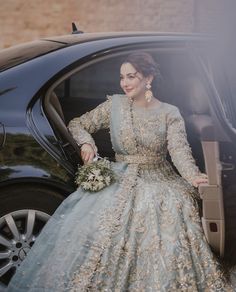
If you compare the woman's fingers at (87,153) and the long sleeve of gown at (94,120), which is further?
the long sleeve of gown at (94,120)

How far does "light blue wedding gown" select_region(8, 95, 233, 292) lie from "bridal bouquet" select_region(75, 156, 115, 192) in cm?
4

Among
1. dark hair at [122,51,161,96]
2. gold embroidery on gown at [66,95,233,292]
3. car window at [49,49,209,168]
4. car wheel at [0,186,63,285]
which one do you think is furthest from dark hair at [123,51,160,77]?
car wheel at [0,186,63,285]

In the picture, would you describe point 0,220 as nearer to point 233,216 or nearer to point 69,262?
point 69,262

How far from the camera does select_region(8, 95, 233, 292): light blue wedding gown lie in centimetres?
355

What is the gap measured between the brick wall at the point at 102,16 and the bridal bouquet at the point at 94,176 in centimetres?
960

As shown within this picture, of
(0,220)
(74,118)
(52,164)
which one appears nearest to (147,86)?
(74,118)

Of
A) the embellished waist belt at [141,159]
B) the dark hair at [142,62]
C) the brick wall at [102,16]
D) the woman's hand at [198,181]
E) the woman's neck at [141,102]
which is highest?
the brick wall at [102,16]

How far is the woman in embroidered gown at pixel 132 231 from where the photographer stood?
356cm

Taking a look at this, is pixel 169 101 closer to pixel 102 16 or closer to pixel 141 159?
pixel 141 159

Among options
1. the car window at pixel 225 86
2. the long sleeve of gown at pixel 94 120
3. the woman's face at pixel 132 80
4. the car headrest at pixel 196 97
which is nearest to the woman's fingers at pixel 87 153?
the long sleeve of gown at pixel 94 120

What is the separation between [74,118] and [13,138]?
67cm

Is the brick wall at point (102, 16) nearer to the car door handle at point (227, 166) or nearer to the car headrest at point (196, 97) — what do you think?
the car headrest at point (196, 97)

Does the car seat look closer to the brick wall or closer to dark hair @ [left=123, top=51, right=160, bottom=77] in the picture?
dark hair @ [left=123, top=51, right=160, bottom=77]

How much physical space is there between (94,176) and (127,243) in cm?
41
